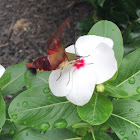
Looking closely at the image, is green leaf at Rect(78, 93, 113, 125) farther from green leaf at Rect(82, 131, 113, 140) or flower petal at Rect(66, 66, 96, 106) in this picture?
green leaf at Rect(82, 131, 113, 140)

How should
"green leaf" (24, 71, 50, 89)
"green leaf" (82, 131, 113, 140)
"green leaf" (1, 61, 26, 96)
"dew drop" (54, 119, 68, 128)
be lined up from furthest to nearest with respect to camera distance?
"green leaf" (1, 61, 26, 96), "green leaf" (24, 71, 50, 89), "green leaf" (82, 131, 113, 140), "dew drop" (54, 119, 68, 128)

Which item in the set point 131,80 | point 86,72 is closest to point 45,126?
point 86,72

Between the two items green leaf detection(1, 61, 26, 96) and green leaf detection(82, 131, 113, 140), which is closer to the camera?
green leaf detection(82, 131, 113, 140)

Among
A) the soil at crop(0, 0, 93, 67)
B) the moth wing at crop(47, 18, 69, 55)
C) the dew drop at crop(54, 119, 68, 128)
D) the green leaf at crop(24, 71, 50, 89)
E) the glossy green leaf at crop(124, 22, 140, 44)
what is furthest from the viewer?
the soil at crop(0, 0, 93, 67)

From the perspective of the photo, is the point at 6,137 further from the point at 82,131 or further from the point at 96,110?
the point at 96,110

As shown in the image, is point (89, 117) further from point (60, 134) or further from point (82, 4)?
point (82, 4)

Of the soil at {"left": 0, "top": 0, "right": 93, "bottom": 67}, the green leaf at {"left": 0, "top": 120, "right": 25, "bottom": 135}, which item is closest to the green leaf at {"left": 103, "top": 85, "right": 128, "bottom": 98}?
the green leaf at {"left": 0, "top": 120, "right": 25, "bottom": 135}

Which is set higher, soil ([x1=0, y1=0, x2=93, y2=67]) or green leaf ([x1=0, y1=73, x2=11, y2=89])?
green leaf ([x1=0, y1=73, x2=11, y2=89])

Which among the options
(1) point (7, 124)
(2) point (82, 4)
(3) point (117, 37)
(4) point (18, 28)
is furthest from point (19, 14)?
(3) point (117, 37)

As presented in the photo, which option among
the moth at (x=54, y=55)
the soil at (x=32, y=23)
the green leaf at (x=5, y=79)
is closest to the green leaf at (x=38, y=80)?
the green leaf at (x=5, y=79)
